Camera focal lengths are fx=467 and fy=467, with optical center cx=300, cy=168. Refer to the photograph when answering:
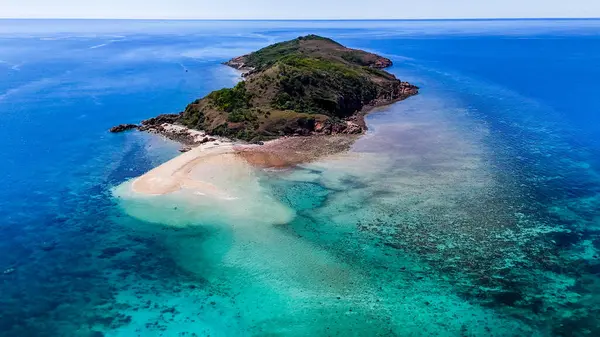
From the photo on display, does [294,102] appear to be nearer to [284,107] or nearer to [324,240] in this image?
[284,107]

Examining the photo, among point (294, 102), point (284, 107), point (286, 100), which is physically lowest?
point (284, 107)

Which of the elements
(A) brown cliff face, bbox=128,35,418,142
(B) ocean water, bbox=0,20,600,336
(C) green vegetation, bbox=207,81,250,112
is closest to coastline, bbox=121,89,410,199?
(A) brown cliff face, bbox=128,35,418,142

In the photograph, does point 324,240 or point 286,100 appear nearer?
point 324,240

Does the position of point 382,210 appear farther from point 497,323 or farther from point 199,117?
point 199,117

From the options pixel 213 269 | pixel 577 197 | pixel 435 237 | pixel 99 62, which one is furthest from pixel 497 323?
pixel 99 62

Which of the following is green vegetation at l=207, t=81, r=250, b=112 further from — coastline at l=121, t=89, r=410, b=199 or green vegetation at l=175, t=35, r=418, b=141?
coastline at l=121, t=89, r=410, b=199

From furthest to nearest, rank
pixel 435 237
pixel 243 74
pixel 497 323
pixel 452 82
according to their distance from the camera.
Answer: pixel 243 74 → pixel 452 82 → pixel 435 237 → pixel 497 323

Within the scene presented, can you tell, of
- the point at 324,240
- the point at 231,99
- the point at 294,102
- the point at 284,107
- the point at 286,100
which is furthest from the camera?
the point at 286,100

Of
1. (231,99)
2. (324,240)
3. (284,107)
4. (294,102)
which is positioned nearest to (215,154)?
(231,99)

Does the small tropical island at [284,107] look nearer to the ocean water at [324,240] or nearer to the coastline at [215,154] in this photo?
the coastline at [215,154]
